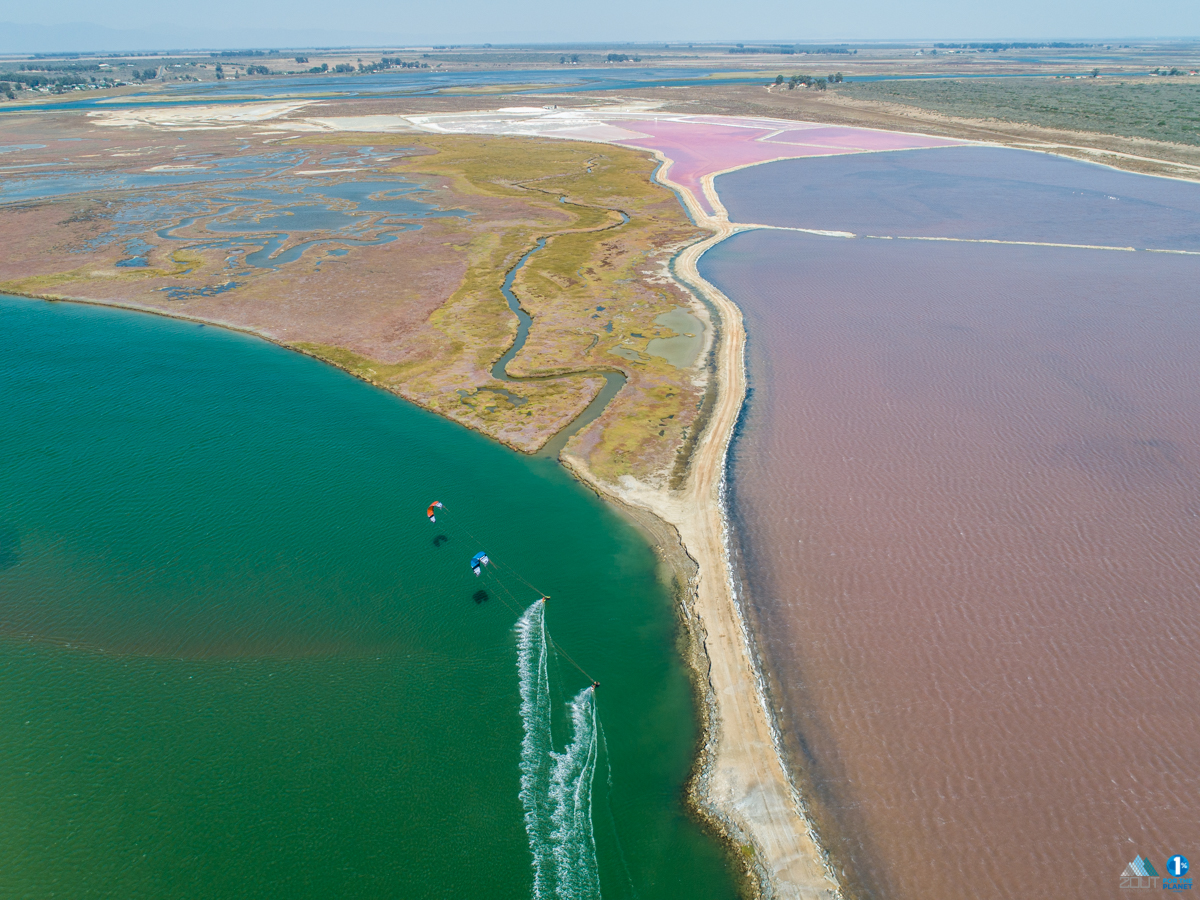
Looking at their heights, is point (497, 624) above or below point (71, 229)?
below

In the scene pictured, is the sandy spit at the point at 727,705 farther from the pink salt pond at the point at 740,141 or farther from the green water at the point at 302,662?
the pink salt pond at the point at 740,141

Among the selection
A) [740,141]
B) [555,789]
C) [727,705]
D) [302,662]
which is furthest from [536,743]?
[740,141]

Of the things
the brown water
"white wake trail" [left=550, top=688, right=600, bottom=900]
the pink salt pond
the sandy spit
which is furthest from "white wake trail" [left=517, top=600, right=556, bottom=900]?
the pink salt pond

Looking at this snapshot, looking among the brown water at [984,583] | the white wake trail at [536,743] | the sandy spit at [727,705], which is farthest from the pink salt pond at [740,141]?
the white wake trail at [536,743]

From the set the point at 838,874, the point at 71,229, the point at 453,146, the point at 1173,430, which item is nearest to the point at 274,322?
the point at 71,229

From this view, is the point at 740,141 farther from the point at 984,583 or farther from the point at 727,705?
the point at 727,705

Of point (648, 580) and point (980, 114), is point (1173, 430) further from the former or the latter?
point (980, 114)
